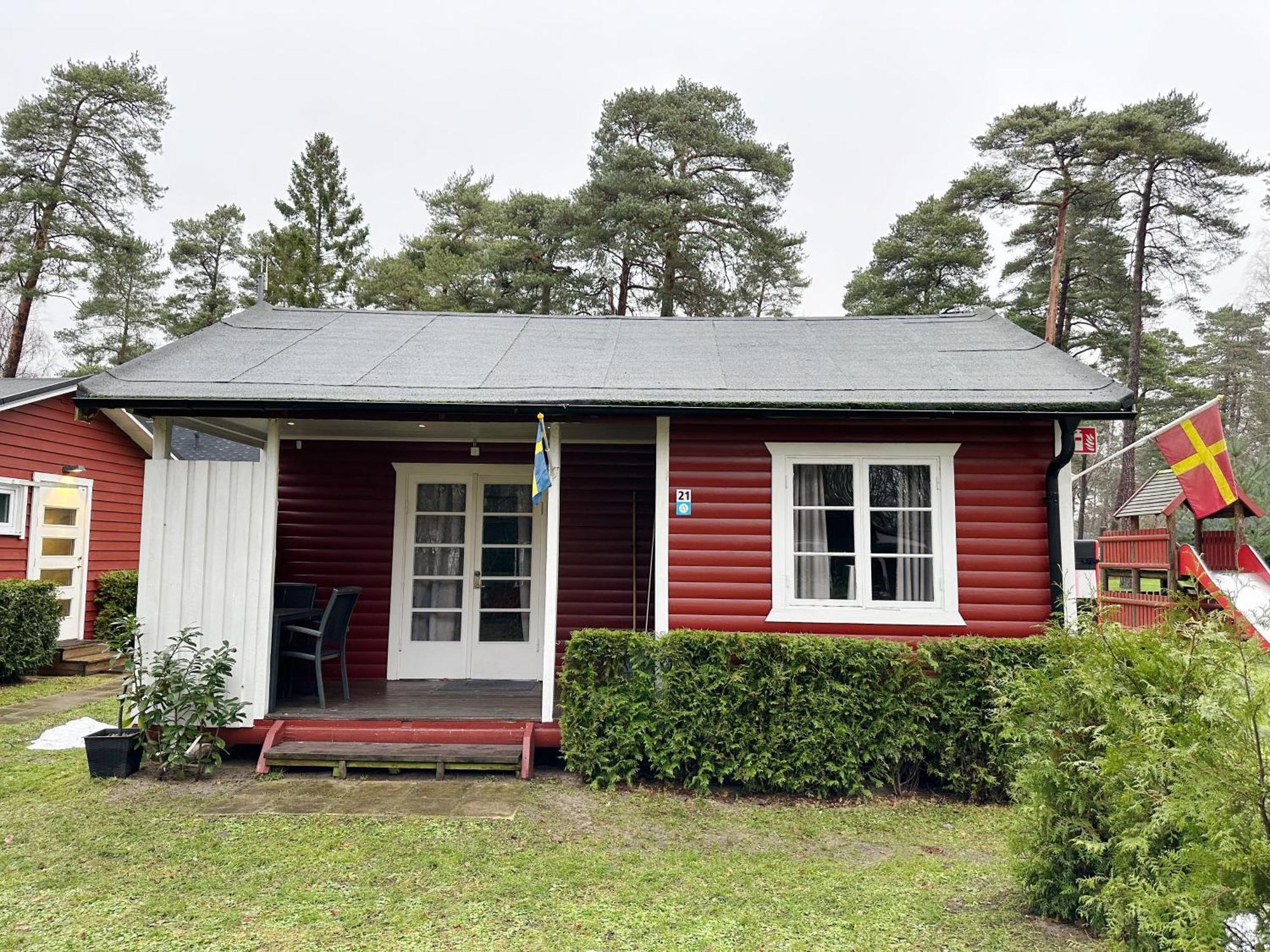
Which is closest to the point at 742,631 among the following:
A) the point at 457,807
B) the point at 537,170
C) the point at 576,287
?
the point at 457,807

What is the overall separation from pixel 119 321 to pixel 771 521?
81.1 feet

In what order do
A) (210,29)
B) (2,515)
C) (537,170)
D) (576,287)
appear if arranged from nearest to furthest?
(2,515) → (210,29) → (576,287) → (537,170)

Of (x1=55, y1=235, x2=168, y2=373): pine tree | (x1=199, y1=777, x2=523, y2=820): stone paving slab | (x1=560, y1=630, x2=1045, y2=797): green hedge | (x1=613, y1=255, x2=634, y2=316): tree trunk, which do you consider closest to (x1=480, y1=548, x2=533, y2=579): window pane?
(x1=199, y1=777, x2=523, y2=820): stone paving slab

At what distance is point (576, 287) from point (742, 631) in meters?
15.5

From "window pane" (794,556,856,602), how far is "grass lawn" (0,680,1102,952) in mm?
1360

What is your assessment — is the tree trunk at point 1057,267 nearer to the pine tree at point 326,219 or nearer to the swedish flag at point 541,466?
the swedish flag at point 541,466

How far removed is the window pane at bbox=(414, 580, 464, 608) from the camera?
707 cm

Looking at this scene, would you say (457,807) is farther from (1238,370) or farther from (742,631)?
(1238,370)

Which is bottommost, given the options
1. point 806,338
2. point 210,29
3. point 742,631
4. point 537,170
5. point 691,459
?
point 742,631

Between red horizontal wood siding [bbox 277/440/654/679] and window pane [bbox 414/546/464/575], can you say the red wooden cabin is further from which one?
window pane [bbox 414/546/464/575]

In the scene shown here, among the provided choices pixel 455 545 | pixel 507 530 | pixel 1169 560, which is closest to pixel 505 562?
pixel 507 530

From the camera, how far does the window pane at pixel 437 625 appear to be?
7062 mm

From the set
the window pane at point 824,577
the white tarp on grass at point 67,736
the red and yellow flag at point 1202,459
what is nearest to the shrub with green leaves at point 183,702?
the white tarp on grass at point 67,736

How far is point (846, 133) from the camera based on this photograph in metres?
26.7
